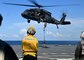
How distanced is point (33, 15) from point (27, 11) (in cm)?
129

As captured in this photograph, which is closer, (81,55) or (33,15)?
(81,55)

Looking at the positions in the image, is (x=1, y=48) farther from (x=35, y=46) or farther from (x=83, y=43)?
(x=35, y=46)

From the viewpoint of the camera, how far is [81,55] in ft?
22.4

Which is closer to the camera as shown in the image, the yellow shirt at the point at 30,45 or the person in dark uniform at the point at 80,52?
the person in dark uniform at the point at 80,52

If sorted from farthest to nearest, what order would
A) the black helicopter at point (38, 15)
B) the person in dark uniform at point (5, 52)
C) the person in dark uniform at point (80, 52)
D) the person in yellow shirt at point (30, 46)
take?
the black helicopter at point (38, 15), the person in yellow shirt at point (30, 46), the person in dark uniform at point (80, 52), the person in dark uniform at point (5, 52)

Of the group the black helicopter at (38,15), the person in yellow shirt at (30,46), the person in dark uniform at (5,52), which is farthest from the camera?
the black helicopter at (38,15)

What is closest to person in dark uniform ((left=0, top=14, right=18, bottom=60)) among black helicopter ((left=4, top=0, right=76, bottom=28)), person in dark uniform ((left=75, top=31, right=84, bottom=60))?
person in dark uniform ((left=75, top=31, right=84, bottom=60))

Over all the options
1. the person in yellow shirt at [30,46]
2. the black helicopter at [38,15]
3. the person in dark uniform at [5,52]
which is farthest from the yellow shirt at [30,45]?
the black helicopter at [38,15]

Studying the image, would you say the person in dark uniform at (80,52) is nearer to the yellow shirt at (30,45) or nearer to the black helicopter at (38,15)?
the yellow shirt at (30,45)

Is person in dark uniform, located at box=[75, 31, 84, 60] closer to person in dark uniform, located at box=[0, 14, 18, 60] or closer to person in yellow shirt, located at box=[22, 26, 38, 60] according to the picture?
person in yellow shirt, located at box=[22, 26, 38, 60]

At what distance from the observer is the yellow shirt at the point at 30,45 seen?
886 centimetres

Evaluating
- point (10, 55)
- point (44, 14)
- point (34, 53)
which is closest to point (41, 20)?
point (44, 14)

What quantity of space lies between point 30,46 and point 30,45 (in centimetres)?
3

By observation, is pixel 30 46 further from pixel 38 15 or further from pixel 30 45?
pixel 38 15
